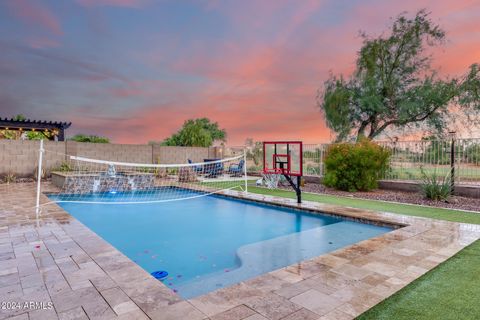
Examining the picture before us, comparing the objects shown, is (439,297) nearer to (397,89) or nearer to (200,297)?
(200,297)

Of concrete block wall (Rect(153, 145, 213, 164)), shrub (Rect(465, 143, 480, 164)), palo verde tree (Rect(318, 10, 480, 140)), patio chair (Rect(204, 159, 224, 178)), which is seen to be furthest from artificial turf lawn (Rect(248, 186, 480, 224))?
concrete block wall (Rect(153, 145, 213, 164))

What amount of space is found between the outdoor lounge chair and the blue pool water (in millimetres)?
6808

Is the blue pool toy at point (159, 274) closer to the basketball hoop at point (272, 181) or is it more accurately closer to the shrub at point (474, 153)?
the basketball hoop at point (272, 181)

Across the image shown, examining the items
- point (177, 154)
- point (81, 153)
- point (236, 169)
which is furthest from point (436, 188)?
point (81, 153)

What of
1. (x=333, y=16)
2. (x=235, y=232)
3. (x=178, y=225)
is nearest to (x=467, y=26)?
(x=333, y=16)

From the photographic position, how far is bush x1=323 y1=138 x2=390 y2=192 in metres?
9.83

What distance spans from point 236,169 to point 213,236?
10.2 metres

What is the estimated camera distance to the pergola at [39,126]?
47.6 feet

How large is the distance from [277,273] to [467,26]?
49.7 feet

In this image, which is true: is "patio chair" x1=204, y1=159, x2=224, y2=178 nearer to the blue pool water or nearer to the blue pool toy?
the blue pool water

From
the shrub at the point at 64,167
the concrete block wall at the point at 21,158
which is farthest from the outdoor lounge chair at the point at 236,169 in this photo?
the concrete block wall at the point at 21,158

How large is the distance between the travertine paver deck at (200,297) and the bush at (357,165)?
17.5 ft

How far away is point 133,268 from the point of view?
3.23 meters

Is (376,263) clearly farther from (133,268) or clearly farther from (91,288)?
(91,288)
